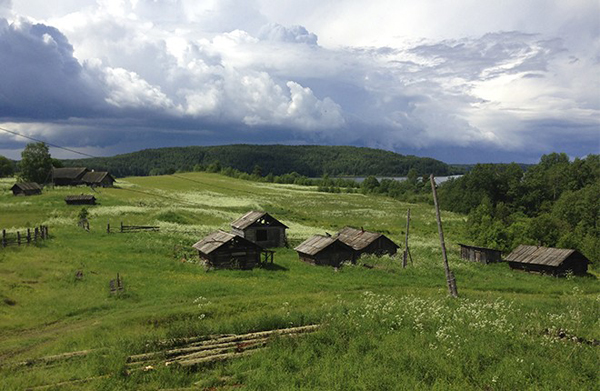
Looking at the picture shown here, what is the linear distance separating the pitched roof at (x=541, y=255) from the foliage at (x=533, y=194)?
73.5ft

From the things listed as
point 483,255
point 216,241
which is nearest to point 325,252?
point 216,241

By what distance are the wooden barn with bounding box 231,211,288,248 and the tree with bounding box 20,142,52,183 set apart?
69.1 meters

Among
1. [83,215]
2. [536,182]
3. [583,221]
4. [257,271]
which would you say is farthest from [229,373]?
[536,182]

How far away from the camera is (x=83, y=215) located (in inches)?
2128

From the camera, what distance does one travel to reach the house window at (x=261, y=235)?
50.8 m

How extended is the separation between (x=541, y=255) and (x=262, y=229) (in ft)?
102

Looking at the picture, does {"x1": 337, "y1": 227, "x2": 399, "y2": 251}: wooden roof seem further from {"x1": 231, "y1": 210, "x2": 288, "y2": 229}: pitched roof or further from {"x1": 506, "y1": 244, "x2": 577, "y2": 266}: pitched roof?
{"x1": 506, "y1": 244, "x2": 577, "y2": 266}: pitched roof

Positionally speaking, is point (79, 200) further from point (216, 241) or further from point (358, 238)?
point (358, 238)

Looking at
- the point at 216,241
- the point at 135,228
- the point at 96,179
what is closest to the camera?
the point at 216,241

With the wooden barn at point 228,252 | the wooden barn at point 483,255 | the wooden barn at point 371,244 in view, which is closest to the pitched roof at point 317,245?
the wooden barn at point 371,244

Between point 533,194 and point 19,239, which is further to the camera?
point 533,194

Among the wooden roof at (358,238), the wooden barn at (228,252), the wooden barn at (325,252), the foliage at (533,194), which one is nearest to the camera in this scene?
the wooden barn at (228,252)

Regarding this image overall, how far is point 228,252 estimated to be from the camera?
37.7 m

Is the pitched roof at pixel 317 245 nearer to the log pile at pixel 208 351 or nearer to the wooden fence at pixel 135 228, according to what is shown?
the wooden fence at pixel 135 228
